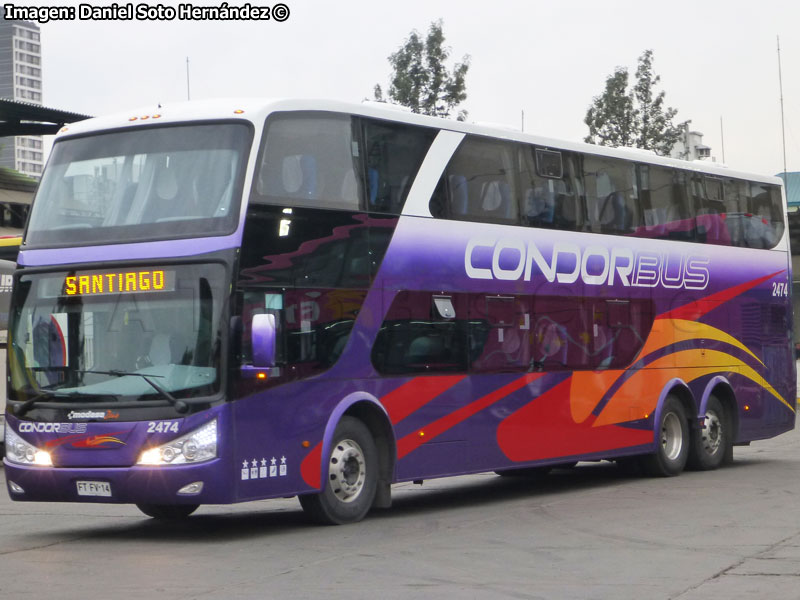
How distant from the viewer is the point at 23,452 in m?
11.9

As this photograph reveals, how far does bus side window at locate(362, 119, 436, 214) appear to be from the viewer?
1306 cm

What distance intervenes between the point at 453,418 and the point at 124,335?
150 inches

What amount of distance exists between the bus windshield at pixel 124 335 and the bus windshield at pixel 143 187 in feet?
1.28

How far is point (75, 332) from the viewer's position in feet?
38.2

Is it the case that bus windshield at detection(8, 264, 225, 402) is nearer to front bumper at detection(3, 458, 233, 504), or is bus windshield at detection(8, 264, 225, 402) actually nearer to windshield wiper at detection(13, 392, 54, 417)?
windshield wiper at detection(13, 392, 54, 417)

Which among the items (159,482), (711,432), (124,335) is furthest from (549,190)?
(159,482)

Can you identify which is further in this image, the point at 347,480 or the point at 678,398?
the point at 678,398

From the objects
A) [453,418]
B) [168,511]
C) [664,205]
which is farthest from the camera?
[664,205]

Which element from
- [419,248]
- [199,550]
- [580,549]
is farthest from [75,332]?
[580,549]

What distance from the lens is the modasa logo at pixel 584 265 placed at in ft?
47.5

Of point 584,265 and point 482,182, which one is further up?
point 482,182

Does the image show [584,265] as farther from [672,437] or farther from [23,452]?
[23,452]

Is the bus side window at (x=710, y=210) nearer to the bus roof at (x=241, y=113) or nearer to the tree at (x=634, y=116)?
the bus roof at (x=241, y=113)

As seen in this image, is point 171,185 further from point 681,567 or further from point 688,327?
point 688,327
